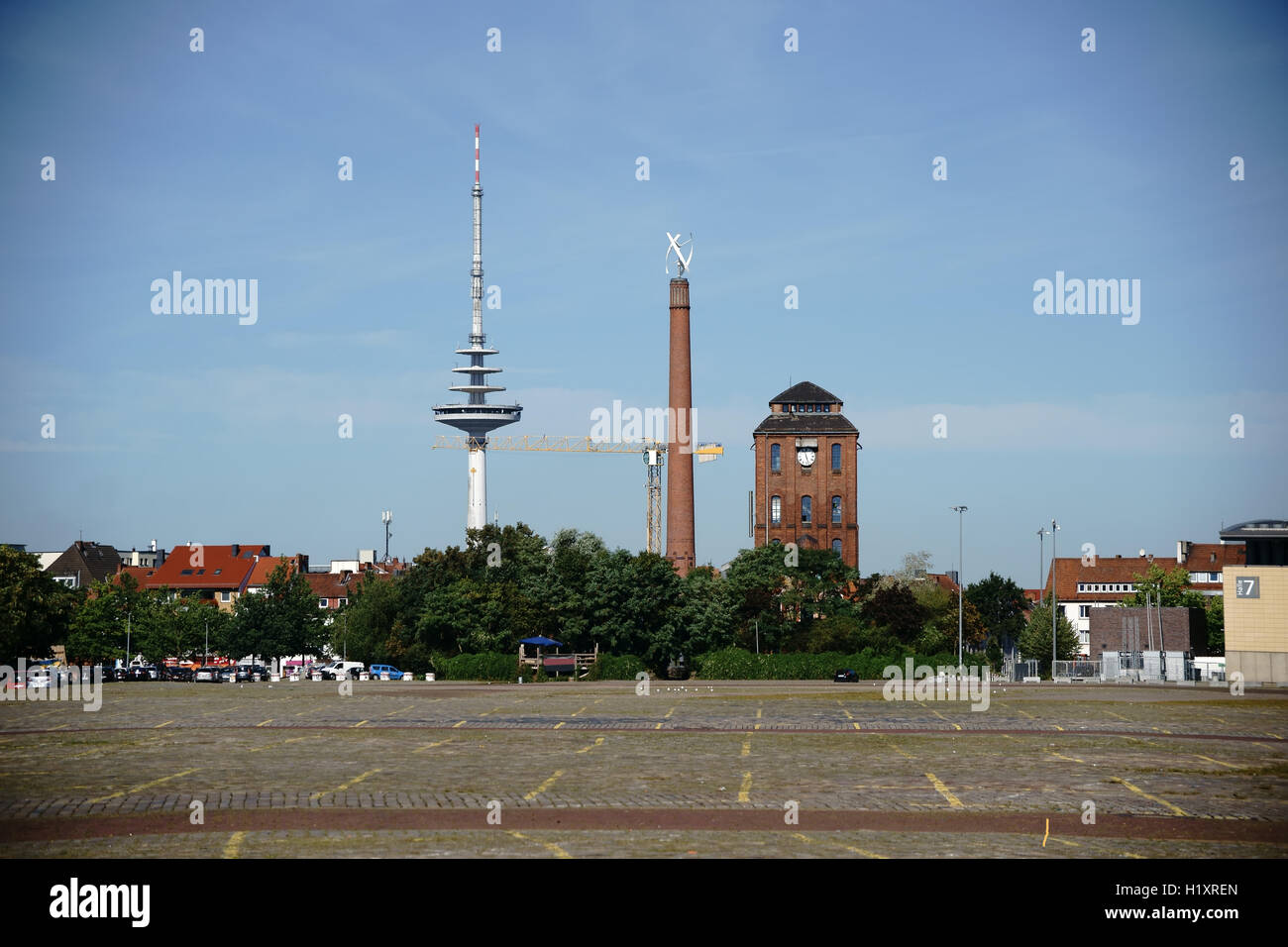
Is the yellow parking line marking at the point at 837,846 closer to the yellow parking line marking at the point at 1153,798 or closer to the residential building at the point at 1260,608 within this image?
the yellow parking line marking at the point at 1153,798

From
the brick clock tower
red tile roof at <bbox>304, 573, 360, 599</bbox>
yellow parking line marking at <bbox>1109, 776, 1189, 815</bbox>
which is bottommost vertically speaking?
yellow parking line marking at <bbox>1109, 776, 1189, 815</bbox>

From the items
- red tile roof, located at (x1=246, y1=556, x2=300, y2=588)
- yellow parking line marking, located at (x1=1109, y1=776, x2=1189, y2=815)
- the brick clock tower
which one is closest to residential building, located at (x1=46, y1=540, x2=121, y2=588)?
red tile roof, located at (x1=246, y1=556, x2=300, y2=588)

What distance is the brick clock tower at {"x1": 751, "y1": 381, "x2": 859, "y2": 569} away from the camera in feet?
415

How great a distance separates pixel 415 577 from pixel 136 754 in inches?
2553

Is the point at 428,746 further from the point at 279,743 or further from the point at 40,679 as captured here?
the point at 40,679

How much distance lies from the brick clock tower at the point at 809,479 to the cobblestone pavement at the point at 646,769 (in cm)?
8306

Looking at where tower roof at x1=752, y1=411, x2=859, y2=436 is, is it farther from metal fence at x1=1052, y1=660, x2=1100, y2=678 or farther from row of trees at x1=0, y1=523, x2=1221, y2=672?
metal fence at x1=1052, y1=660, x2=1100, y2=678

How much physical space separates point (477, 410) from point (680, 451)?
84.0m

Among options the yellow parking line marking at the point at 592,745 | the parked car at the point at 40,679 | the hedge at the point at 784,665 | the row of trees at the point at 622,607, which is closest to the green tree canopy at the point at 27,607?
the parked car at the point at 40,679

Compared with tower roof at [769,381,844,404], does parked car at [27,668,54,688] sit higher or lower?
lower

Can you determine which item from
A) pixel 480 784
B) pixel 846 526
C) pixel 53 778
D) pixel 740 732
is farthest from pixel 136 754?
pixel 846 526

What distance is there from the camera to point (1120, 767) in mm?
23594

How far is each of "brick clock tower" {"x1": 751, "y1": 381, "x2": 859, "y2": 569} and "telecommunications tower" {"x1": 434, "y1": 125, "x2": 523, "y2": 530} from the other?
242 ft

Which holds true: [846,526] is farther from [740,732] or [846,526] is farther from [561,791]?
[561,791]
